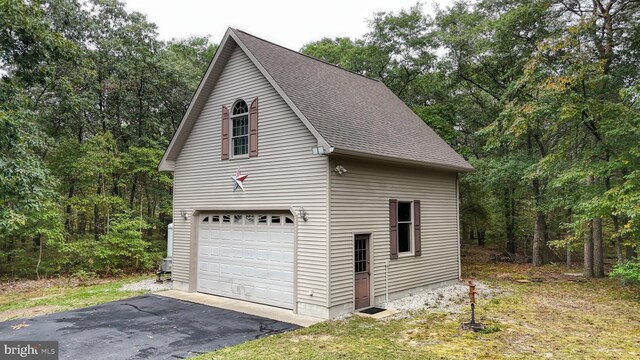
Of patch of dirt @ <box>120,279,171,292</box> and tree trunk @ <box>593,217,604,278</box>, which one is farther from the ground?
tree trunk @ <box>593,217,604,278</box>

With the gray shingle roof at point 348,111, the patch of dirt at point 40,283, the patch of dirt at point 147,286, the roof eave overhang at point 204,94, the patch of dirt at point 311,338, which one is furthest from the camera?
the patch of dirt at point 40,283

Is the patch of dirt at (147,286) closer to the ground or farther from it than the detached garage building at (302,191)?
closer to the ground

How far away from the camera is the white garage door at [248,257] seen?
31.8 ft

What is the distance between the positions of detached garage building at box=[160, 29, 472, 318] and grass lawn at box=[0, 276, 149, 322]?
2.21 m

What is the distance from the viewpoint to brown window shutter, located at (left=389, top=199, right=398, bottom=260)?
1032 cm

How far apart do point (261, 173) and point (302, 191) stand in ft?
4.79

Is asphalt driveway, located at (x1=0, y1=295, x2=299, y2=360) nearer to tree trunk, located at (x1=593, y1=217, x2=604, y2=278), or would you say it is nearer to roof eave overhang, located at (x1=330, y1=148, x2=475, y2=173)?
roof eave overhang, located at (x1=330, y1=148, x2=475, y2=173)

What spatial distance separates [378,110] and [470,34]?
725 cm

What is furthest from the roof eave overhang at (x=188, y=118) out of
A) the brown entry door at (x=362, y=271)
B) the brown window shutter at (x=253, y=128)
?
the brown entry door at (x=362, y=271)

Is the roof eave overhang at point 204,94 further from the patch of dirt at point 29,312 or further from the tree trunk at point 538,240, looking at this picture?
the tree trunk at point 538,240

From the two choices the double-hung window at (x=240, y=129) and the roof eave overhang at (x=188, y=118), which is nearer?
the double-hung window at (x=240, y=129)

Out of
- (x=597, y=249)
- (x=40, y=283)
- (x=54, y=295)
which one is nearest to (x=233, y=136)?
(x=54, y=295)

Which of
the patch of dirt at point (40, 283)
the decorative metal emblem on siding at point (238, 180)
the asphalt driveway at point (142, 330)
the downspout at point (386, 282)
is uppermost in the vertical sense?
the decorative metal emblem on siding at point (238, 180)
